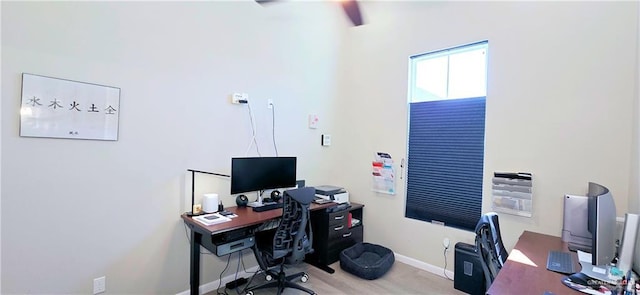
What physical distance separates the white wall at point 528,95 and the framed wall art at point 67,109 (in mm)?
2797

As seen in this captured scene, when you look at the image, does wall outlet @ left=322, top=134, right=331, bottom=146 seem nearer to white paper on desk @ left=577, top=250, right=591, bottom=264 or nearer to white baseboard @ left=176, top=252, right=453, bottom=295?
white baseboard @ left=176, top=252, right=453, bottom=295

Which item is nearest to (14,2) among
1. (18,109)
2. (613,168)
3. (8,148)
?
(18,109)

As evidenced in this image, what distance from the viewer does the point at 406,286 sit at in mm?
2992

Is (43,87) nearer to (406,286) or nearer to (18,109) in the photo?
(18,109)

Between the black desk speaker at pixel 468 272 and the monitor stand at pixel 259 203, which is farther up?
the monitor stand at pixel 259 203

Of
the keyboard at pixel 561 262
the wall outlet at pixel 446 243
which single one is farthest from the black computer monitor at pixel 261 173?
the keyboard at pixel 561 262

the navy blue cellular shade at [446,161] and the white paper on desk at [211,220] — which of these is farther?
the navy blue cellular shade at [446,161]

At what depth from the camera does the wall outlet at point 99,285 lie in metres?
2.18

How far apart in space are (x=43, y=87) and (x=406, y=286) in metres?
3.41

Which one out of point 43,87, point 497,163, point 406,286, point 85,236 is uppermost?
point 43,87

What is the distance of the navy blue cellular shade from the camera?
3090mm

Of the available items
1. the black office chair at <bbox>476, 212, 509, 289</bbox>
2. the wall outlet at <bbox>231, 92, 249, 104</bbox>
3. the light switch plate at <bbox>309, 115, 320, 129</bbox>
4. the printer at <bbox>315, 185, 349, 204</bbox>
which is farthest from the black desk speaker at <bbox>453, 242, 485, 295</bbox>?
the wall outlet at <bbox>231, 92, 249, 104</bbox>

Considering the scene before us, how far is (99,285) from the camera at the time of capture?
2199 millimetres

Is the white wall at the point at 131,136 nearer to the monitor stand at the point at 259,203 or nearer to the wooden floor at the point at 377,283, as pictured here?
the monitor stand at the point at 259,203
